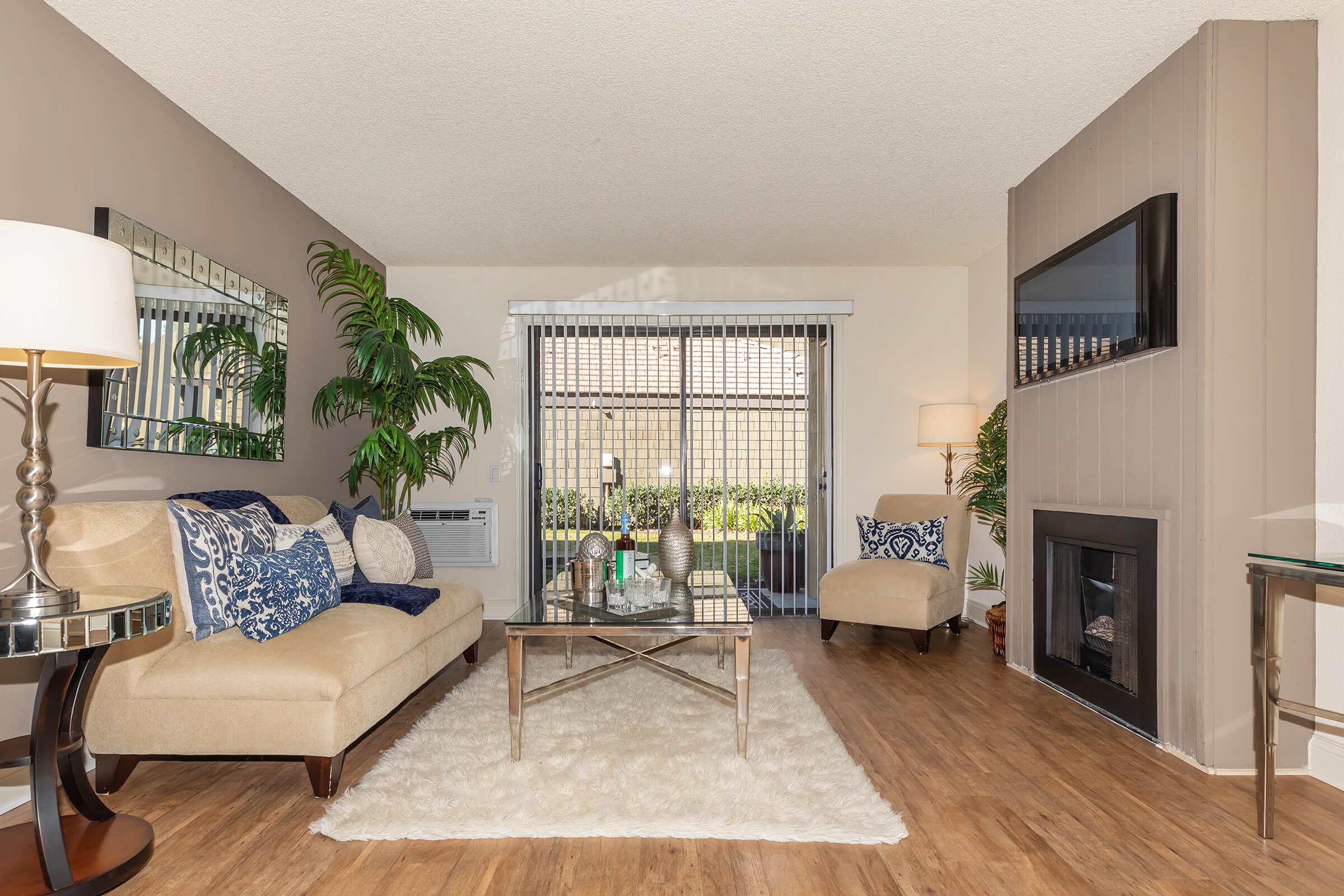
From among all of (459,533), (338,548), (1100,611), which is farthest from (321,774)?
(459,533)

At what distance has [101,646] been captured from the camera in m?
1.96

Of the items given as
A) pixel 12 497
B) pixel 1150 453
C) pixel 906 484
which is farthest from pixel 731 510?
pixel 12 497

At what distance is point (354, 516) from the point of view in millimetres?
3971

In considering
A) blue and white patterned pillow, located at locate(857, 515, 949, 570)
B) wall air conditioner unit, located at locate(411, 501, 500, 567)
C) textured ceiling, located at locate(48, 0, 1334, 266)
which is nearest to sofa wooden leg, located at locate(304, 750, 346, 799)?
textured ceiling, located at locate(48, 0, 1334, 266)

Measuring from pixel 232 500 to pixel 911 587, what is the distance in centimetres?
344

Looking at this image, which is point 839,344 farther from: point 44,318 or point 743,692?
point 44,318

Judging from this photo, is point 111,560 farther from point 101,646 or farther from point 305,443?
point 305,443

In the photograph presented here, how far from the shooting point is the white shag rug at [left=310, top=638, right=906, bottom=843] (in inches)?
89.1

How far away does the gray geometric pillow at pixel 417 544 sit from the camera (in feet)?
13.7

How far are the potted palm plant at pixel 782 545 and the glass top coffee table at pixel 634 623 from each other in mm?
2704

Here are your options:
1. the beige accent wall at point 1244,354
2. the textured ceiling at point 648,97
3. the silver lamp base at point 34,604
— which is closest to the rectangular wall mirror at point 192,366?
the textured ceiling at point 648,97

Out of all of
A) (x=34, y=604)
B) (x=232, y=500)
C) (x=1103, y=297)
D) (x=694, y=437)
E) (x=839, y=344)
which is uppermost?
(x=839, y=344)

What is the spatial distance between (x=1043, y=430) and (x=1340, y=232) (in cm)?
150

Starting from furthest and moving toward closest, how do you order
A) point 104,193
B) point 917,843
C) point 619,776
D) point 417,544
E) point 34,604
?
1. point 417,544
2. point 104,193
3. point 619,776
4. point 917,843
5. point 34,604
